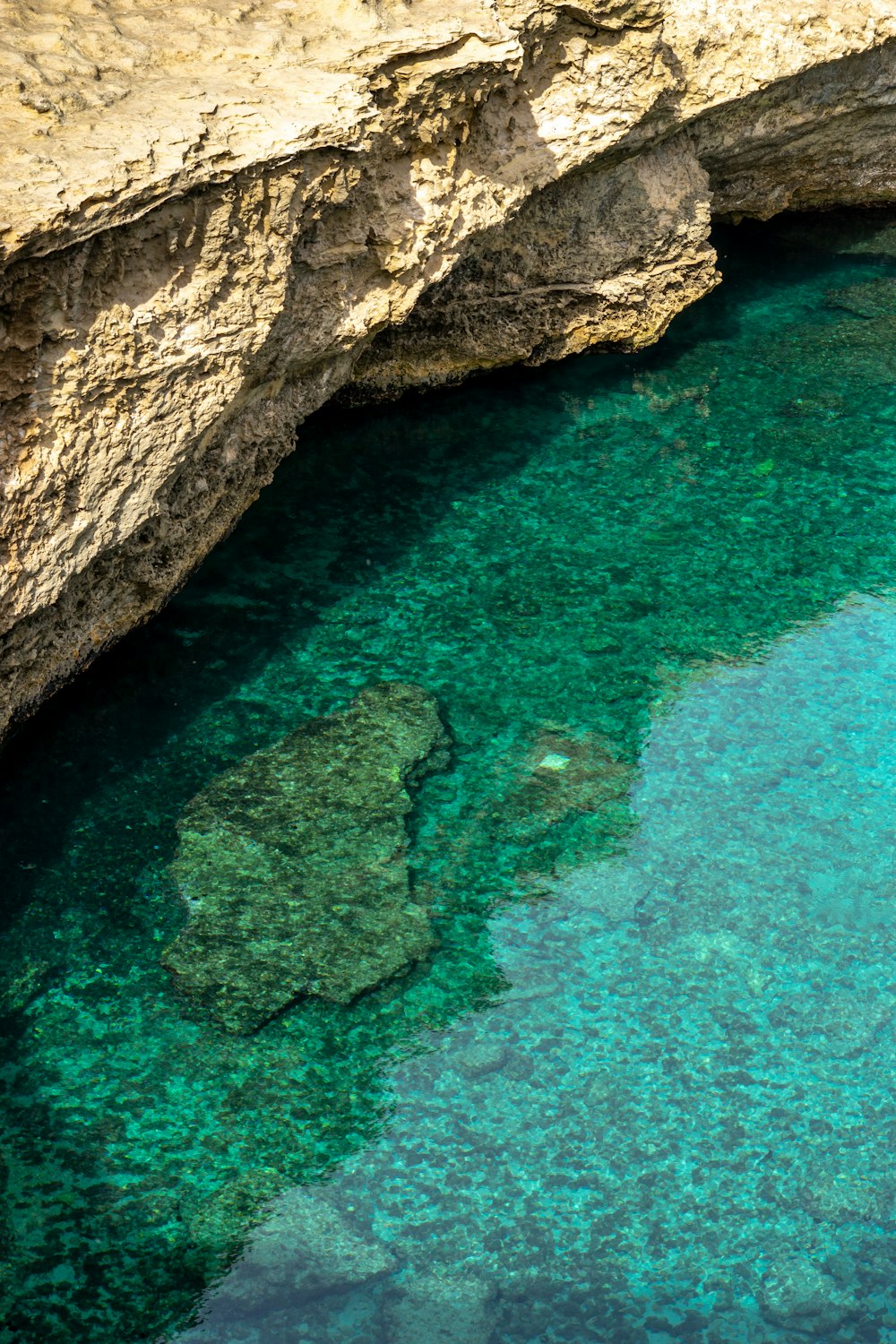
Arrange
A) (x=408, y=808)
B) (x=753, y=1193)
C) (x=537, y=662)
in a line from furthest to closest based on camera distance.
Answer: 1. (x=537, y=662)
2. (x=408, y=808)
3. (x=753, y=1193)

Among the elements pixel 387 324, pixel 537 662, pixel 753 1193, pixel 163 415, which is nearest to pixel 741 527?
pixel 537 662

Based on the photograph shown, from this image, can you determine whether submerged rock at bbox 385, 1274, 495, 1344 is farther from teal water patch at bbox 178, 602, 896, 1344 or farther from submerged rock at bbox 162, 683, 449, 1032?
submerged rock at bbox 162, 683, 449, 1032

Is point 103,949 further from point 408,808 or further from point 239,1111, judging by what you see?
point 408,808

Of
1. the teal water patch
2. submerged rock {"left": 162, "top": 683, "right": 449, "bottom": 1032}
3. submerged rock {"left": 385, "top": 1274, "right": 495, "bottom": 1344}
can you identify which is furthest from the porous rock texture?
submerged rock {"left": 385, "top": 1274, "right": 495, "bottom": 1344}

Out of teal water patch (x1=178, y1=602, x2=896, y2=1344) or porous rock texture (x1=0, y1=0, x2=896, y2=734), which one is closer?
teal water patch (x1=178, y1=602, x2=896, y2=1344)

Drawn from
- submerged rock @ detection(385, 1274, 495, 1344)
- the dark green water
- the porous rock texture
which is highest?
the porous rock texture

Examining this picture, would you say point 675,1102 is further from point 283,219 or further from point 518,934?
point 283,219

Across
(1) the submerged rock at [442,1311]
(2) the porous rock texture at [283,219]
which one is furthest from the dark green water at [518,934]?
(2) the porous rock texture at [283,219]
